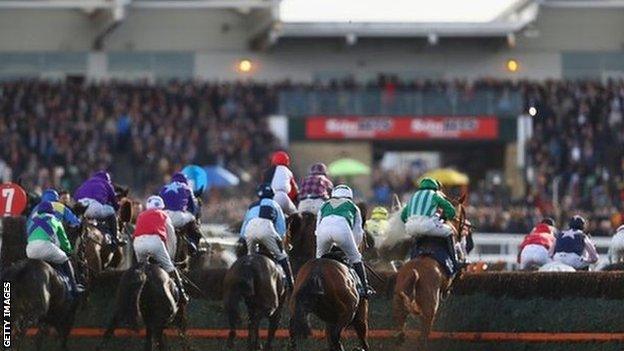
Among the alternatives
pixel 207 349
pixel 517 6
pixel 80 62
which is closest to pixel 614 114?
pixel 517 6

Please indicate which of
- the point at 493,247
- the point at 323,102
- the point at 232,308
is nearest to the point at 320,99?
the point at 323,102

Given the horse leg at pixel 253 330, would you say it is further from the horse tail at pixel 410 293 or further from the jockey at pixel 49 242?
the jockey at pixel 49 242

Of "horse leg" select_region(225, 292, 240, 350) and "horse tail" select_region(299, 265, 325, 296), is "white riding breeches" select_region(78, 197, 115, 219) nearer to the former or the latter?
"horse leg" select_region(225, 292, 240, 350)

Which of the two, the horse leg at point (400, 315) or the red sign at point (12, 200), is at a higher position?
the red sign at point (12, 200)

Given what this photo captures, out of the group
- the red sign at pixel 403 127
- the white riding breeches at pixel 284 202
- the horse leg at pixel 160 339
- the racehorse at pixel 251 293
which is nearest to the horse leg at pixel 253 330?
the racehorse at pixel 251 293

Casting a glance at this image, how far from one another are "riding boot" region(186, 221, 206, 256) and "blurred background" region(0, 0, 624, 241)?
41.6 ft

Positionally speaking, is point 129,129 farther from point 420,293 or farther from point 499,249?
point 420,293

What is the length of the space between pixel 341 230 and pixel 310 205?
3.14 metres

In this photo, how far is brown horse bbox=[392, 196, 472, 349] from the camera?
18312 mm

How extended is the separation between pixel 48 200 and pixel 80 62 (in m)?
25.8

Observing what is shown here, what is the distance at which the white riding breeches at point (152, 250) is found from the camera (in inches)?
744

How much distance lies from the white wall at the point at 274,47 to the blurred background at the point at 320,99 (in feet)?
0.13

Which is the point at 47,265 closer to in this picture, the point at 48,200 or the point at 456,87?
the point at 48,200

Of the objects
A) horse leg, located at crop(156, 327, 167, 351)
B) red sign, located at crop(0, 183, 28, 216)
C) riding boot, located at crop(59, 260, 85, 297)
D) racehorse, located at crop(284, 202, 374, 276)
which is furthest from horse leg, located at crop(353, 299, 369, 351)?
red sign, located at crop(0, 183, 28, 216)
